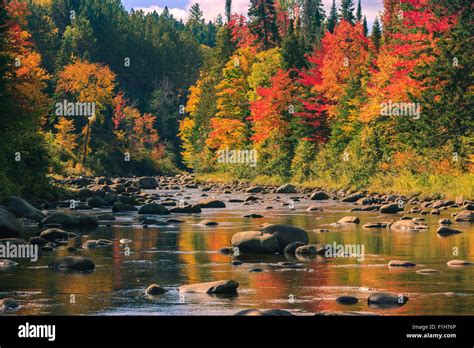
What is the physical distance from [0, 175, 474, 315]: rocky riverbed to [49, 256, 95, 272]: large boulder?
2cm

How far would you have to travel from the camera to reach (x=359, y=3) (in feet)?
430

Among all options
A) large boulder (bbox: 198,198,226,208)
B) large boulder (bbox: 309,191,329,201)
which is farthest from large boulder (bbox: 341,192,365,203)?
large boulder (bbox: 198,198,226,208)

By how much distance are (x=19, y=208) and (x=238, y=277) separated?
689 inches

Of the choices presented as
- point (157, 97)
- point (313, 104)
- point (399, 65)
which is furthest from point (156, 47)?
point (399, 65)

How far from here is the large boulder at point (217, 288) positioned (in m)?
17.2

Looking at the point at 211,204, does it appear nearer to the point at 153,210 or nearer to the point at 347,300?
the point at 153,210

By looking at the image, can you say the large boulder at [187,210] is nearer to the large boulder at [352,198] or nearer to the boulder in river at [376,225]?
the large boulder at [352,198]

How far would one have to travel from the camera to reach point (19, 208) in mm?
34719

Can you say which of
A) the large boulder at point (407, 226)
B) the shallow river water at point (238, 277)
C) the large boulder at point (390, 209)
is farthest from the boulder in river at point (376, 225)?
the large boulder at point (390, 209)

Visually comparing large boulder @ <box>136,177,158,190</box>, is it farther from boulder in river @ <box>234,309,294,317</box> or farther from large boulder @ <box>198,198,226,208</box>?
boulder in river @ <box>234,309,294,317</box>

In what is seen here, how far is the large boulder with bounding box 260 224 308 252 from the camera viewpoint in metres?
24.9

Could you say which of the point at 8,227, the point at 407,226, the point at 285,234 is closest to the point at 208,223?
the point at 407,226

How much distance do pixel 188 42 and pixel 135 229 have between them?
127m

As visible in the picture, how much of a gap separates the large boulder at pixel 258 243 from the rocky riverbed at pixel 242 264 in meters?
0.03
